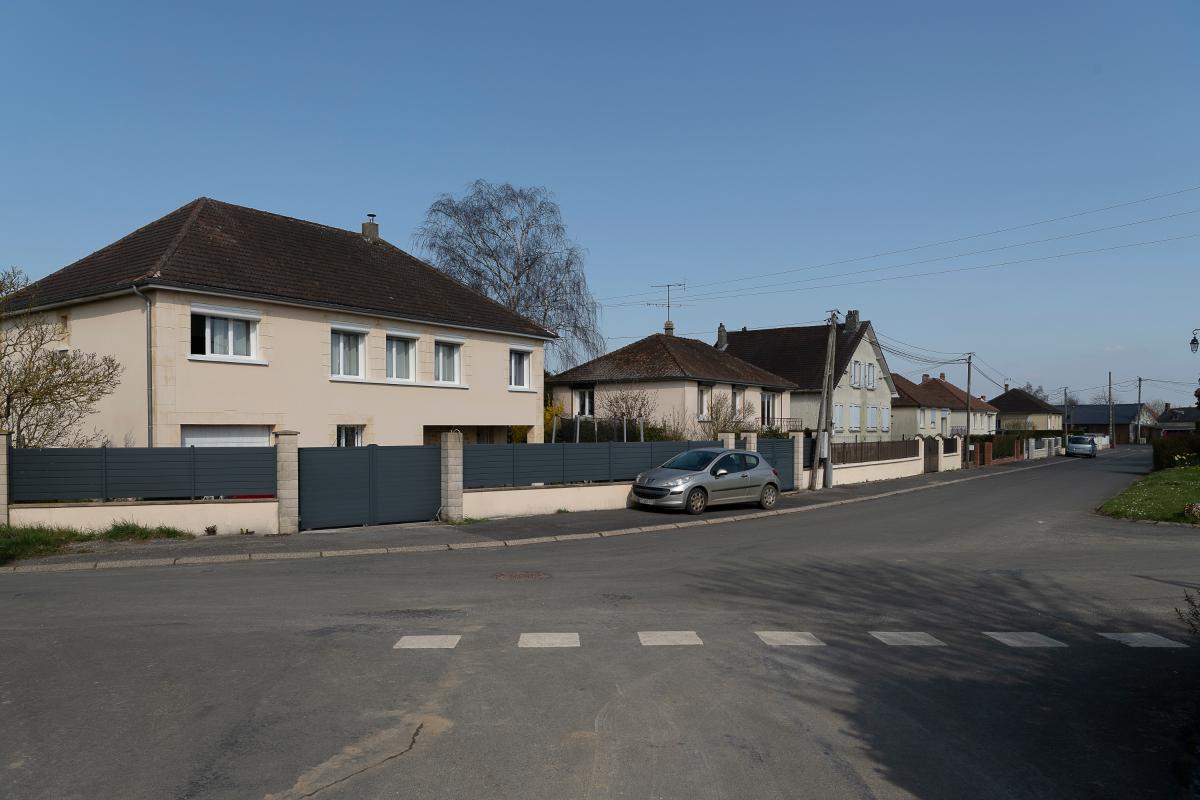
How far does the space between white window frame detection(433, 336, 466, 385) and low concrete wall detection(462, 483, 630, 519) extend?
6672 mm

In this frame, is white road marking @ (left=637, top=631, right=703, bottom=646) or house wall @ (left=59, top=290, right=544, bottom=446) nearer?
white road marking @ (left=637, top=631, right=703, bottom=646)

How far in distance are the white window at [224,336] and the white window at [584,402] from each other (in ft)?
65.2

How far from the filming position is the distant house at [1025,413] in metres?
108

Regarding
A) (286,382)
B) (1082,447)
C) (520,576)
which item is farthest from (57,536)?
(1082,447)

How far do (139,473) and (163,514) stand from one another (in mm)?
852

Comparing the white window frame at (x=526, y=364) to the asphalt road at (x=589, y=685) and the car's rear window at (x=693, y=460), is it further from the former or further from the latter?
the asphalt road at (x=589, y=685)

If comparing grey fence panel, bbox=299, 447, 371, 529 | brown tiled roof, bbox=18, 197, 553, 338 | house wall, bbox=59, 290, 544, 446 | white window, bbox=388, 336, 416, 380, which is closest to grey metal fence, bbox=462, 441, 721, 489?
grey fence panel, bbox=299, 447, 371, 529

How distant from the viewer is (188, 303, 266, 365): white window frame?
2064 centimetres

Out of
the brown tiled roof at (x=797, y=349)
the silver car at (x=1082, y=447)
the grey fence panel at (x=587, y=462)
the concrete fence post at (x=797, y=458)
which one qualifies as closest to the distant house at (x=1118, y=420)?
the silver car at (x=1082, y=447)

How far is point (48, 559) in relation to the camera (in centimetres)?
1393

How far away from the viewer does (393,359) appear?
83.7ft

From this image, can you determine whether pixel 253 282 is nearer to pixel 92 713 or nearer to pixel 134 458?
pixel 134 458

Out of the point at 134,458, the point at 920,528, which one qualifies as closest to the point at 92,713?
the point at 134,458

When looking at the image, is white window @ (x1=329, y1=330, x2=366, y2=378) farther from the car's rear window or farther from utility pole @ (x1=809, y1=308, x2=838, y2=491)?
utility pole @ (x1=809, y1=308, x2=838, y2=491)
